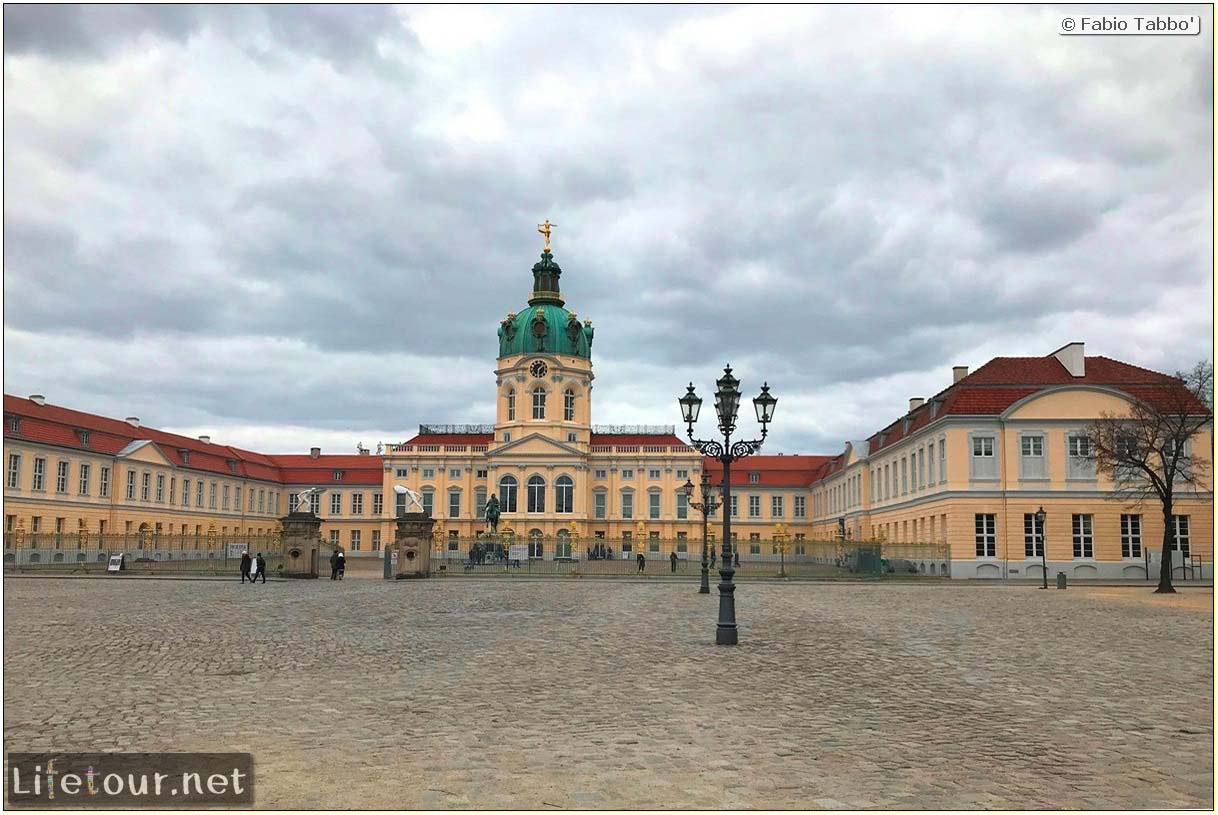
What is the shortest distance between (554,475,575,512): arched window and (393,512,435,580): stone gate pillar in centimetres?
3901

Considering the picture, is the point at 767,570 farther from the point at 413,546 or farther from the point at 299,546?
the point at 299,546

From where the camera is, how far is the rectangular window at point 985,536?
158 ft

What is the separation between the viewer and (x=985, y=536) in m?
48.3

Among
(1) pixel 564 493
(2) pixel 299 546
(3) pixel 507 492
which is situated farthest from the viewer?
(3) pixel 507 492

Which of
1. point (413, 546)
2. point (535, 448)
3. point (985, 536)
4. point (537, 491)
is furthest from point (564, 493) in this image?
point (985, 536)

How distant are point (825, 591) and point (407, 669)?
2552cm

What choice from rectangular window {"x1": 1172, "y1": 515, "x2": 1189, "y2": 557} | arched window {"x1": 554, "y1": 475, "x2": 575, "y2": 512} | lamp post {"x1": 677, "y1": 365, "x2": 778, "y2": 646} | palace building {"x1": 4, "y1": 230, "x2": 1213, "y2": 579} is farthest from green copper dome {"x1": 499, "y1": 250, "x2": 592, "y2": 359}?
lamp post {"x1": 677, "y1": 365, "x2": 778, "y2": 646}

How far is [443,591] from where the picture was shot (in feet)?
112

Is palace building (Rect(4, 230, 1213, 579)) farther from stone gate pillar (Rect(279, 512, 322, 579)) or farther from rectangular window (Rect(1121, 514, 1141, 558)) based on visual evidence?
stone gate pillar (Rect(279, 512, 322, 579))

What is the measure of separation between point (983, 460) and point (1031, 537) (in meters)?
4.29

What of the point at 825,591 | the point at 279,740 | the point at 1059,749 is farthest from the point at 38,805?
the point at 825,591

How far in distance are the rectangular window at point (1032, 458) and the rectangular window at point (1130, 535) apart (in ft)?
13.8

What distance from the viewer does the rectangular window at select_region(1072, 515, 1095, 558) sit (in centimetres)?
4756

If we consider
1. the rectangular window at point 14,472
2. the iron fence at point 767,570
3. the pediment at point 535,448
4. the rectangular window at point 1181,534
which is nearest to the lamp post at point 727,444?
the iron fence at point 767,570
